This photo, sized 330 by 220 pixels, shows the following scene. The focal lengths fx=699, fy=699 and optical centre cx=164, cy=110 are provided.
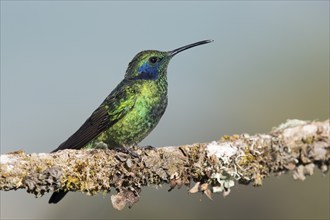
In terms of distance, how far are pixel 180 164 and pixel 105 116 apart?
1.88 m

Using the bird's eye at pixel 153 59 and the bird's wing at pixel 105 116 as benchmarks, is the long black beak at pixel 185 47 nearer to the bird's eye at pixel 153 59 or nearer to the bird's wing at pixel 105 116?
the bird's eye at pixel 153 59

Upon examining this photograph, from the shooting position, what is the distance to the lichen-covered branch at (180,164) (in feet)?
13.1

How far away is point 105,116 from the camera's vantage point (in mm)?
6086

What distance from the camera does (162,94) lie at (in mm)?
6125

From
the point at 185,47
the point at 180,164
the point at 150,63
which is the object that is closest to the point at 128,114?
the point at 150,63

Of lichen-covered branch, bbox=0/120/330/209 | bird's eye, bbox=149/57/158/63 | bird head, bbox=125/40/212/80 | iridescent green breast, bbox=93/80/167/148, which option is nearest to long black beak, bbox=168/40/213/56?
bird head, bbox=125/40/212/80

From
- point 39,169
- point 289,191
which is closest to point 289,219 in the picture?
point 289,191

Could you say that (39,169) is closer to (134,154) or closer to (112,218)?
(134,154)

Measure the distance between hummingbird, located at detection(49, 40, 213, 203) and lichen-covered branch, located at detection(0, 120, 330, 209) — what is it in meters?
1.32

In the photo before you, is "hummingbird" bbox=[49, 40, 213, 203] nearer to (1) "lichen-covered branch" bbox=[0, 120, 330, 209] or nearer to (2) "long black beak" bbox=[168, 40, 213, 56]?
(2) "long black beak" bbox=[168, 40, 213, 56]

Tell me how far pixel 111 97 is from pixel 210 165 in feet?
7.31

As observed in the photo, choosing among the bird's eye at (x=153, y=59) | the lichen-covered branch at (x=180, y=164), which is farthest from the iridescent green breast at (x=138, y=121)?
the lichen-covered branch at (x=180, y=164)

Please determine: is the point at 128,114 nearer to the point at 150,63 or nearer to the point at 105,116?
the point at 105,116

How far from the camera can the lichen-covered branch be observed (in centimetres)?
399
